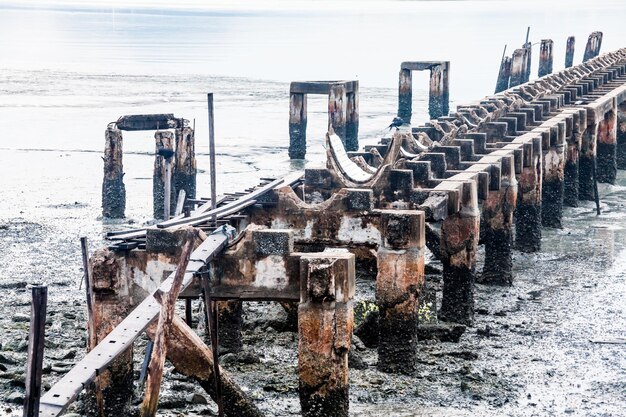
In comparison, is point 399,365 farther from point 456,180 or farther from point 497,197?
point 497,197

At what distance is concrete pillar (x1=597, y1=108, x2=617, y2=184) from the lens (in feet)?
82.9

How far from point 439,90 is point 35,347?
28944 millimetres

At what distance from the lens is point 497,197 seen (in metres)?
16.0

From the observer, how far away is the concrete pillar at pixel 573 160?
71.2 feet

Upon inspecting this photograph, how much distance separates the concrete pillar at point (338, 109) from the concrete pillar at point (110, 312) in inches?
680

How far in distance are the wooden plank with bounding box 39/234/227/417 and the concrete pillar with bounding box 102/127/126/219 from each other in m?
10.3

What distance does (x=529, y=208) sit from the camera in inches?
709

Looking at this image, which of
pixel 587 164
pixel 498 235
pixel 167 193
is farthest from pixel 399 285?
pixel 587 164

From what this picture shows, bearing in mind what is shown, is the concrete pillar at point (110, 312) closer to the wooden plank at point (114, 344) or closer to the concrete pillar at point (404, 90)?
the wooden plank at point (114, 344)

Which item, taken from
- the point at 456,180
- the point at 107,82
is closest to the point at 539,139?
the point at 456,180


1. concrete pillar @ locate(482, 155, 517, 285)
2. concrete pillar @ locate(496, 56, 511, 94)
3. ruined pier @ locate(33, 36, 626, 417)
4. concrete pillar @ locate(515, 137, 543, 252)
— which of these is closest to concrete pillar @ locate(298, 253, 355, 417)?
ruined pier @ locate(33, 36, 626, 417)

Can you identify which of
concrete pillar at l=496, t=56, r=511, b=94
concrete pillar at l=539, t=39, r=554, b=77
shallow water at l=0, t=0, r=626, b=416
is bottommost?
shallow water at l=0, t=0, r=626, b=416

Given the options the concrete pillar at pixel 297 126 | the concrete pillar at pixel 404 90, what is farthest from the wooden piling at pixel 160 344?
the concrete pillar at pixel 404 90

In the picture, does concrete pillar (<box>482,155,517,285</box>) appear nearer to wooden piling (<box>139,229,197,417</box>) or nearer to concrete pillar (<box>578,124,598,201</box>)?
concrete pillar (<box>578,124,598,201</box>)
